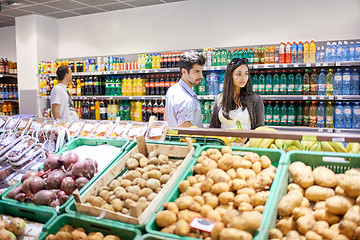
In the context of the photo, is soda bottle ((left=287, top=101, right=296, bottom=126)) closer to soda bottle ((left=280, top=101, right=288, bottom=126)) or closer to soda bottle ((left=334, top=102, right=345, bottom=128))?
soda bottle ((left=280, top=101, right=288, bottom=126))

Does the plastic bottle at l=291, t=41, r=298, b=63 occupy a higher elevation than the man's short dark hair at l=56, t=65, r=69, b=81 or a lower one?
higher

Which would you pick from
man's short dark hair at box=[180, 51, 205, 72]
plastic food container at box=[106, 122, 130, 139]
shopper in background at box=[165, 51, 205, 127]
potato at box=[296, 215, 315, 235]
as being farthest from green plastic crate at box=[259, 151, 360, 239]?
man's short dark hair at box=[180, 51, 205, 72]

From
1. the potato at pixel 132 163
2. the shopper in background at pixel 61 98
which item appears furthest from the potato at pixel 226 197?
the shopper in background at pixel 61 98

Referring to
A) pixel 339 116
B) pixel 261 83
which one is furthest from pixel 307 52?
pixel 339 116

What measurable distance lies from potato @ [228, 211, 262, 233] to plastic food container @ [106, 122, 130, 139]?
1213 millimetres

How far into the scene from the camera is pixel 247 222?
1.15m

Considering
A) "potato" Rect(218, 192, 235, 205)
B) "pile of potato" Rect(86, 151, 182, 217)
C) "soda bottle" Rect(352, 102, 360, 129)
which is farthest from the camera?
"soda bottle" Rect(352, 102, 360, 129)

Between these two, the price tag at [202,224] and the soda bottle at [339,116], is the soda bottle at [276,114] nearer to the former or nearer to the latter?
the soda bottle at [339,116]

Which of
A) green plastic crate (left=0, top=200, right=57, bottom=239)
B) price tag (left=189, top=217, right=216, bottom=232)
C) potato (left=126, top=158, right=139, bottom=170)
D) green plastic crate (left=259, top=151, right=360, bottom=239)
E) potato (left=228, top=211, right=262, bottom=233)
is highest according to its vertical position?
green plastic crate (left=259, top=151, right=360, bottom=239)

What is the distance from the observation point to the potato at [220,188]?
1.37 m

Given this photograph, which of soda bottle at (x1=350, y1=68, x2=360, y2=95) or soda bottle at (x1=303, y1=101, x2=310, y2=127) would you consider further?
soda bottle at (x1=303, y1=101, x2=310, y2=127)

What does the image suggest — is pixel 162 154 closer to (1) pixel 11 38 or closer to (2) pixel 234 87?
(2) pixel 234 87

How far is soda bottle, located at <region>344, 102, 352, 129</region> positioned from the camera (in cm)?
449

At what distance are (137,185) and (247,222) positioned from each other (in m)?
0.64
